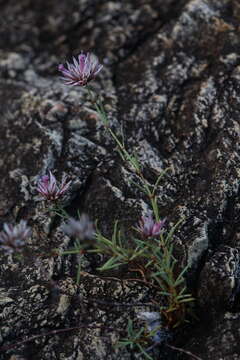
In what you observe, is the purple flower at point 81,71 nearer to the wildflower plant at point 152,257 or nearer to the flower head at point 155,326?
the wildflower plant at point 152,257

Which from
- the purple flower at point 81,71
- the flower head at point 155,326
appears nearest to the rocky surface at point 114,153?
the flower head at point 155,326

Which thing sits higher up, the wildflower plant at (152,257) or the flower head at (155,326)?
the wildflower plant at (152,257)

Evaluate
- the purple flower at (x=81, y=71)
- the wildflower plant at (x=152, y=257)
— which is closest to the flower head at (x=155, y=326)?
the wildflower plant at (x=152, y=257)

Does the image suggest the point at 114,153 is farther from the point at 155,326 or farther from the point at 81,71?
the point at 155,326

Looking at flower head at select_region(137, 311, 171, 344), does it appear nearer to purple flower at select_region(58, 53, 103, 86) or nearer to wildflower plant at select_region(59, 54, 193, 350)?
wildflower plant at select_region(59, 54, 193, 350)

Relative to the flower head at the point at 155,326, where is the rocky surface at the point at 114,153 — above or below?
above

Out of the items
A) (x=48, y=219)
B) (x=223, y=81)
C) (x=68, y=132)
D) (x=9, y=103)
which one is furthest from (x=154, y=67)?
(x=48, y=219)

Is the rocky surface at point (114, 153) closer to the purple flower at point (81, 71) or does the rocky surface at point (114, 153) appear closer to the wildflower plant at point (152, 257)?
the wildflower plant at point (152, 257)

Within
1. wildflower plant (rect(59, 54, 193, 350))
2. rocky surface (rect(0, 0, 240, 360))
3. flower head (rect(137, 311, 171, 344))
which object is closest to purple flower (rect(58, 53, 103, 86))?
wildflower plant (rect(59, 54, 193, 350))

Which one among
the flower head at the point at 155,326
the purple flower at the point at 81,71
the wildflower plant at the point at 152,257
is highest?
the purple flower at the point at 81,71

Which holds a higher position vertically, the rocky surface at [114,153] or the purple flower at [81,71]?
the purple flower at [81,71]

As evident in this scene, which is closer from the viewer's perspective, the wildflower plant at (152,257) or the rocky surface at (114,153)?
the wildflower plant at (152,257)
